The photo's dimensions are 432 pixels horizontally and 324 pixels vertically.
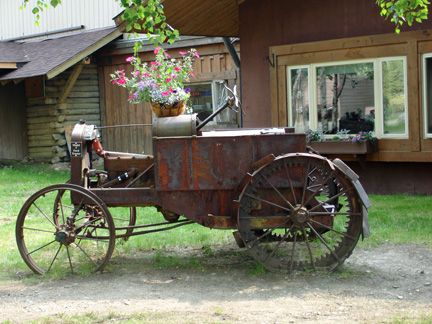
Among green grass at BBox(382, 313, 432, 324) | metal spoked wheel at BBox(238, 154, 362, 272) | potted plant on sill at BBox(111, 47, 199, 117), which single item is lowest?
green grass at BBox(382, 313, 432, 324)

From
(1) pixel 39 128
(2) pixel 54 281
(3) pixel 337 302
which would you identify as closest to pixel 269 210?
(3) pixel 337 302

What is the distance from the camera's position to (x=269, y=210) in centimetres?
561

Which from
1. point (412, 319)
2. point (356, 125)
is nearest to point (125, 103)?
point (356, 125)

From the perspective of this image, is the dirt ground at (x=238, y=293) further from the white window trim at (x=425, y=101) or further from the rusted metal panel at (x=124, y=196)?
the white window trim at (x=425, y=101)

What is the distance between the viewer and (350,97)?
1001 centimetres

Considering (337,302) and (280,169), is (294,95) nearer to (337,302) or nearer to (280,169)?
(280,169)

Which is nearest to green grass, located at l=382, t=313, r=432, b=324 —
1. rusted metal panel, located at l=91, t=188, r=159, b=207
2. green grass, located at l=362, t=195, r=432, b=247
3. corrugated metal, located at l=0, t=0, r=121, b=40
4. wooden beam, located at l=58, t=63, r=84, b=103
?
green grass, located at l=362, t=195, r=432, b=247

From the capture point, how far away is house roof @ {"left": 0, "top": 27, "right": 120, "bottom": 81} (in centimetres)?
1459

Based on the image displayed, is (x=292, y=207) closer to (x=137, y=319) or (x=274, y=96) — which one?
(x=137, y=319)

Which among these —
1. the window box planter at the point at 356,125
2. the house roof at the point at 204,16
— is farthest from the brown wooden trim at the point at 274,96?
the house roof at the point at 204,16

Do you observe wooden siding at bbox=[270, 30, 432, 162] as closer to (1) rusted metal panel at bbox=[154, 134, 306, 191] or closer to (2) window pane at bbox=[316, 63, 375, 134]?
(2) window pane at bbox=[316, 63, 375, 134]

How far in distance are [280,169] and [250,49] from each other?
5986 mm

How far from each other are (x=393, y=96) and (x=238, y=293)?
18.3ft

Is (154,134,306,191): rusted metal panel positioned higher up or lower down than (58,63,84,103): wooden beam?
lower down
